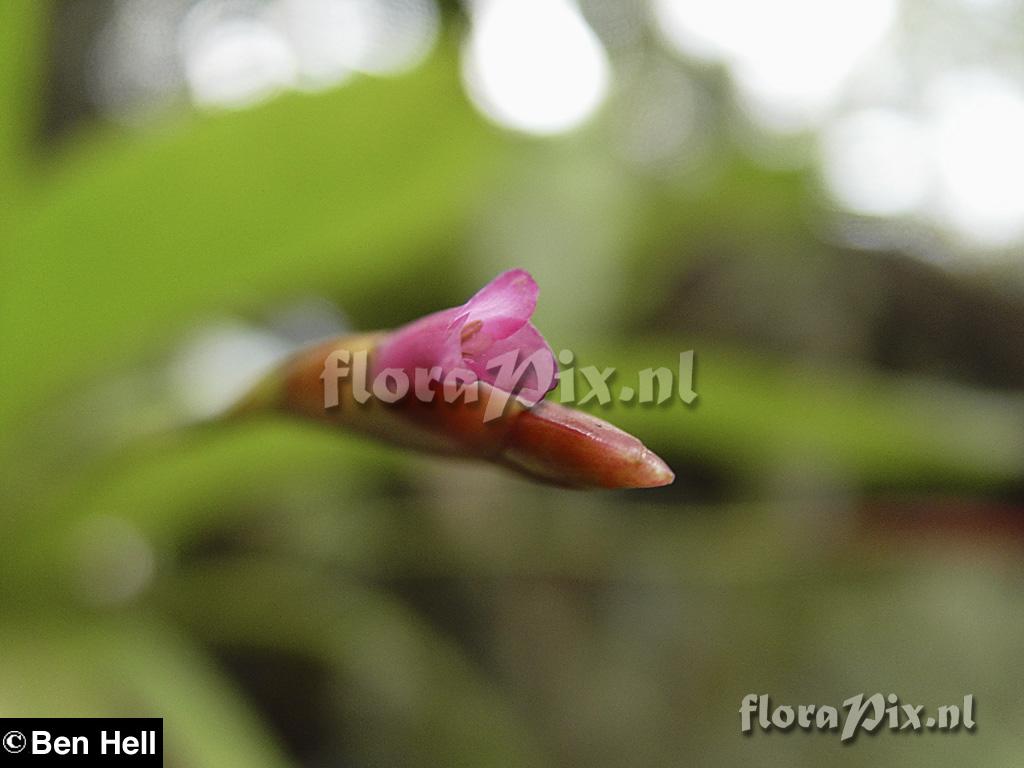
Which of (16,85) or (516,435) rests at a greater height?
(16,85)

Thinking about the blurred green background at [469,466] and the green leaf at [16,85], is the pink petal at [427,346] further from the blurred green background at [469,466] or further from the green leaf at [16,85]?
the green leaf at [16,85]

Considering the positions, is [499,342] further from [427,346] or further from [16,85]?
[16,85]

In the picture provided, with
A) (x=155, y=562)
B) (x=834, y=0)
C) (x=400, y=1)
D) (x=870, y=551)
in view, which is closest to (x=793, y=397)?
(x=870, y=551)

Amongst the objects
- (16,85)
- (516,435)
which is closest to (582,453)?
(516,435)

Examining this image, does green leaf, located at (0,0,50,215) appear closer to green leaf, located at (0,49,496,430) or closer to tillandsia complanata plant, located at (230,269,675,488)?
green leaf, located at (0,49,496,430)

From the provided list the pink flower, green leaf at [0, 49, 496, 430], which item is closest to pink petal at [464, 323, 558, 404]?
the pink flower

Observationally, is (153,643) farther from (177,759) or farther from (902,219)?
(902,219)

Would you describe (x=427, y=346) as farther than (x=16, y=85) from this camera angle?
No

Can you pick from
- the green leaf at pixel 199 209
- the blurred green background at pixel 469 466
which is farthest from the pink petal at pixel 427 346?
the green leaf at pixel 199 209
